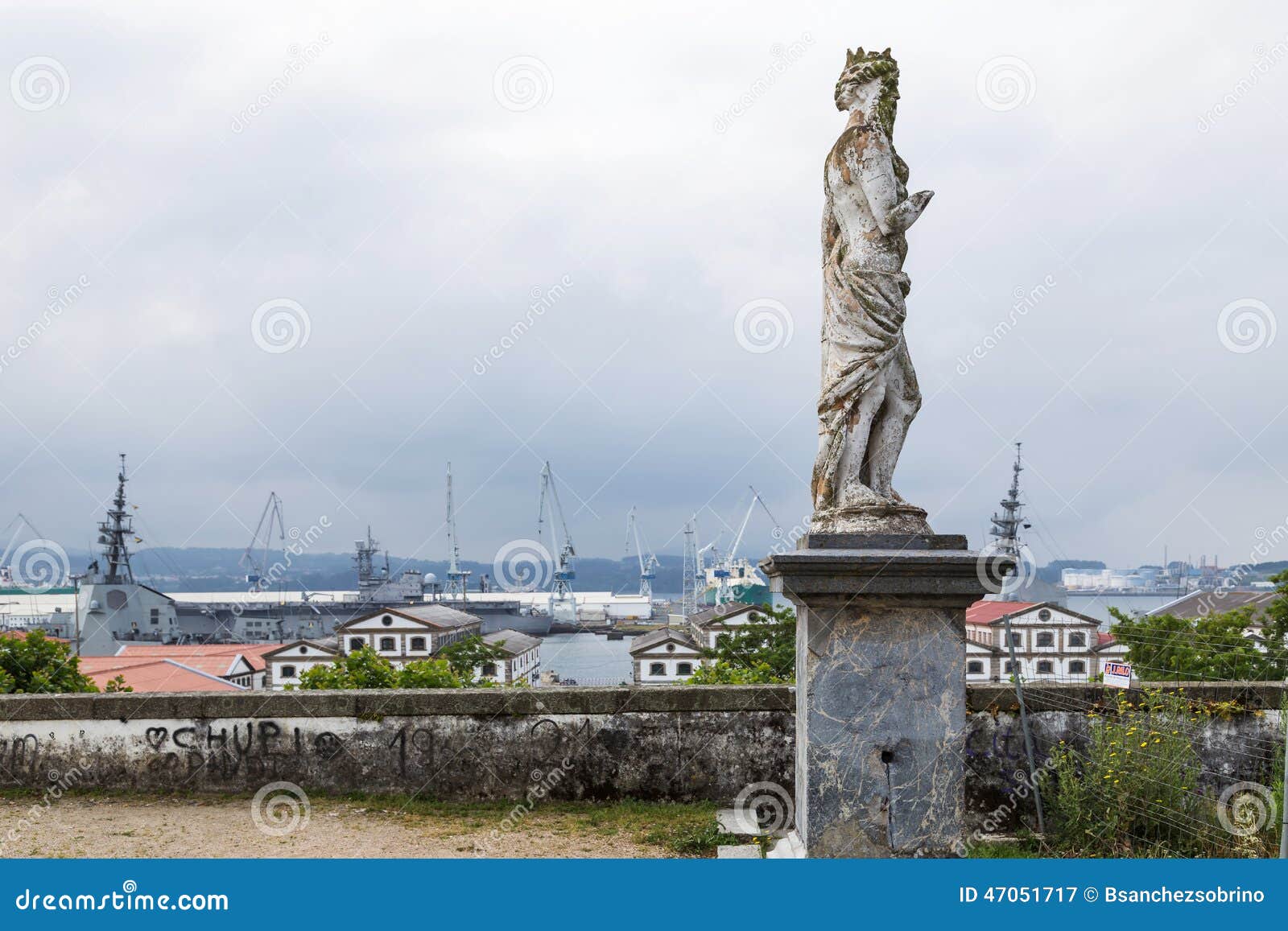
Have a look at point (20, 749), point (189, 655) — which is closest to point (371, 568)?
point (189, 655)

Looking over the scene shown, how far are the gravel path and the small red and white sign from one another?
3.27 meters

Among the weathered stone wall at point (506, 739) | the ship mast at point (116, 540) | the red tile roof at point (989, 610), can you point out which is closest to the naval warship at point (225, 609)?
the ship mast at point (116, 540)

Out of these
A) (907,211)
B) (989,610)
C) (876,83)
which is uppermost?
(876,83)

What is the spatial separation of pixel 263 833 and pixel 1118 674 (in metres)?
5.99

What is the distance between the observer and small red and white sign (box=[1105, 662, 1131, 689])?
6332 mm

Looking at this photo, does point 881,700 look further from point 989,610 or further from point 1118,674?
point 989,610

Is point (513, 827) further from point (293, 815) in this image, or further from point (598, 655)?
point (598, 655)

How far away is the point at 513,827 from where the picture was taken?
21.5 ft

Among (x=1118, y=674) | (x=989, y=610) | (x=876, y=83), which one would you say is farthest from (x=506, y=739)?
(x=989, y=610)

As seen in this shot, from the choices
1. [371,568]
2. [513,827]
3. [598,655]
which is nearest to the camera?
[513,827]

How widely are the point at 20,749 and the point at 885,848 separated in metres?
6.73

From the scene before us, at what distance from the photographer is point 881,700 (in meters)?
5.08

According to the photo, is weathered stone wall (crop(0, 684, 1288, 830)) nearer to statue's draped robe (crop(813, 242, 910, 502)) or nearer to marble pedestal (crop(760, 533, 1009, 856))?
marble pedestal (crop(760, 533, 1009, 856))

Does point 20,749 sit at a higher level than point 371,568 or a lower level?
lower
